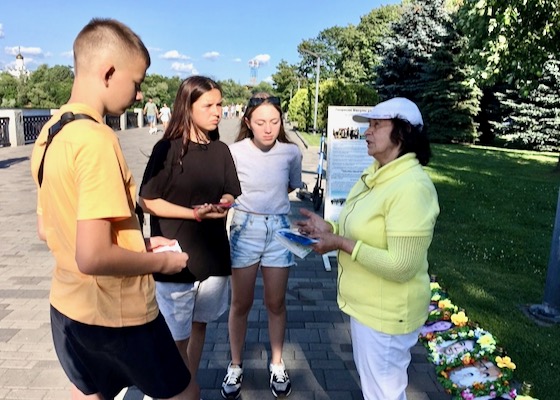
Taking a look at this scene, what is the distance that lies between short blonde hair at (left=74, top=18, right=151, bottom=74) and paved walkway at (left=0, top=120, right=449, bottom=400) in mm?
2082

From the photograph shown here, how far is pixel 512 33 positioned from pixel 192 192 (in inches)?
301

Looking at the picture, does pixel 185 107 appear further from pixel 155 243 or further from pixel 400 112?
pixel 400 112

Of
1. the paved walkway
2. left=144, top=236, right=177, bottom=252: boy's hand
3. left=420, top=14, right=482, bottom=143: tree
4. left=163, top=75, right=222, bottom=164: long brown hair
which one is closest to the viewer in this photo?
left=144, top=236, right=177, bottom=252: boy's hand

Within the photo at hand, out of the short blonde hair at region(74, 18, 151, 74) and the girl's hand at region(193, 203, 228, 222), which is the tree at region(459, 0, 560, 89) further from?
the short blonde hair at region(74, 18, 151, 74)

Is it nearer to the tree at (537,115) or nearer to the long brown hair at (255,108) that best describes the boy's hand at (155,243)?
the long brown hair at (255,108)

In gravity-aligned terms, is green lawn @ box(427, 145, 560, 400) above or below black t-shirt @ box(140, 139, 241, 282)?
below

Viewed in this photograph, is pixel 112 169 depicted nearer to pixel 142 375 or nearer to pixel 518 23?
pixel 142 375

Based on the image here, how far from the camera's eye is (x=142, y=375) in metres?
1.66

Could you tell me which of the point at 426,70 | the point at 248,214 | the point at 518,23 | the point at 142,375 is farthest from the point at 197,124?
the point at 426,70

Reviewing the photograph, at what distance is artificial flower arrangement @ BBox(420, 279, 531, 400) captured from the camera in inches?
120

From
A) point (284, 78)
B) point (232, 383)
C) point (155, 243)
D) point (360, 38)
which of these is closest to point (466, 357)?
point (232, 383)

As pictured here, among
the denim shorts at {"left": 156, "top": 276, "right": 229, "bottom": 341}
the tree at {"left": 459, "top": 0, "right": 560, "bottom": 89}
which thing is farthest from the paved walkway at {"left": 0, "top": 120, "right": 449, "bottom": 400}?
the tree at {"left": 459, "top": 0, "right": 560, "bottom": 89}

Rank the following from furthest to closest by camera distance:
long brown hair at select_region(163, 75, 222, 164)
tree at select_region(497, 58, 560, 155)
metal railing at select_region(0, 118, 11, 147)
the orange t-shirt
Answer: tree at select_region(497, 58, 560, 155) → metal railing at select_region(0, 118, 11, 147) → long brown hair at select_region(163, 75, 222, 164) → the orange t-shirt

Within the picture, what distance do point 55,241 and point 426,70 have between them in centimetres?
2385
